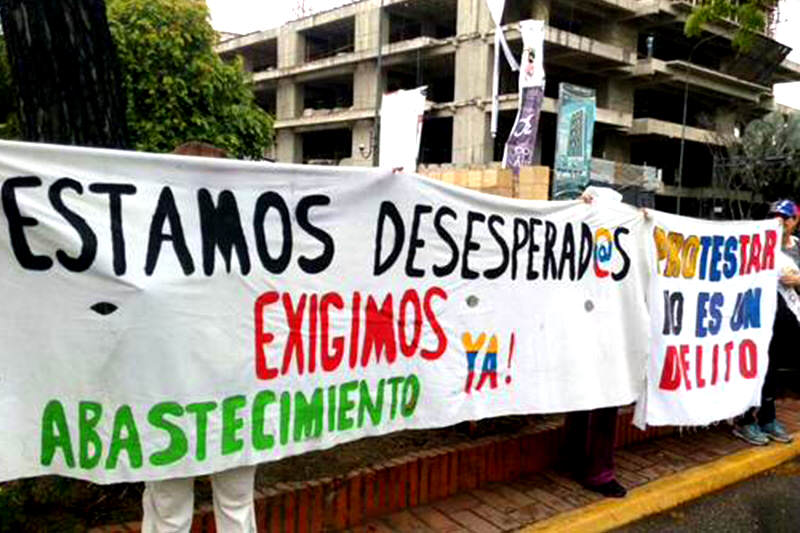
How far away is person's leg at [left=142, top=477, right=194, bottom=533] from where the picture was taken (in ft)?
8.61

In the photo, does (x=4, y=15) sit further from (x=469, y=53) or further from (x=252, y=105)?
(x=469, y=53)

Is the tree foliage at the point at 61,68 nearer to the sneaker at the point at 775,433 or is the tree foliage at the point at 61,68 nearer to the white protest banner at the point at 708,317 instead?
the white protest banner at the point at 708,317

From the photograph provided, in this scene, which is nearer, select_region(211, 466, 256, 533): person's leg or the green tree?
select_region(211, 466, 256, 533): person's leg

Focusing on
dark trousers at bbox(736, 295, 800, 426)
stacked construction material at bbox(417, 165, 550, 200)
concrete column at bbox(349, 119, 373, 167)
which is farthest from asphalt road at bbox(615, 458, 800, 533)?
concrete column at bbox(349, 119, 373, 167)

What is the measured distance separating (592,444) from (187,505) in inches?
97.2

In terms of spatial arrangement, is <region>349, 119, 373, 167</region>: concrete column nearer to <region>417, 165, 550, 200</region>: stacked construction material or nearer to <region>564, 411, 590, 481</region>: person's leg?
<region>417, 165, 550, 200</region>: stacked construction material

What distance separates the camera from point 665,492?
421 cm

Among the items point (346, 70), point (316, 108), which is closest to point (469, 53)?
point (346, 70)

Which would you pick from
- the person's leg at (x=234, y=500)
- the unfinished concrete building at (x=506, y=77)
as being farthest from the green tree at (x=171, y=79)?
the person's leg at (x=234, y=500)

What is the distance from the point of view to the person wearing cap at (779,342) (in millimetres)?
5238

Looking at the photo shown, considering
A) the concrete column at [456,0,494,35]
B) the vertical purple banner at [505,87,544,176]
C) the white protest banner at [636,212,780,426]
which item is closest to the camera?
the white protest banner at [636,212,780,426]

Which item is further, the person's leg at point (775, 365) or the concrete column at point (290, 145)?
the concrete column at point (290, 145)

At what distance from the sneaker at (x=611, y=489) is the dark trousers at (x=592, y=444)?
0.02 metres

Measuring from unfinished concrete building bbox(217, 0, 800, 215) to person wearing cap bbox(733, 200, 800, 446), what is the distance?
1091 inches
